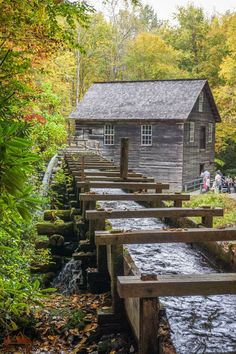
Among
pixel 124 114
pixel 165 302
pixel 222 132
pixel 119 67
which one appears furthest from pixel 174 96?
pixel 165 302

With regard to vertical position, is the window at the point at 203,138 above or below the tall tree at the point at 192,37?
below

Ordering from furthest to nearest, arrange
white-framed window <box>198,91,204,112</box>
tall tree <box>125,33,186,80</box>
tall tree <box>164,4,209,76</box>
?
tall tree <box>125,33,186,80</box>
tall tree <box>164,4,209,76</box>
white-framed window <box>198,91,204,112</box>

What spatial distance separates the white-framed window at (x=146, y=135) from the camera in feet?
108

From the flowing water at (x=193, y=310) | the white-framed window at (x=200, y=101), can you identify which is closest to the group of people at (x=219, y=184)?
the white-framed window at (x=200, y=101)

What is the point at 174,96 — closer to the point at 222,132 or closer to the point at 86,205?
the point at 222,132

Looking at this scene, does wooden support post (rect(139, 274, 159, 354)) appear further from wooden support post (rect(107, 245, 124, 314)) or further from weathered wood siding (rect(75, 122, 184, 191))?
weathered wood siding (rect(75, 122, 184, 191))

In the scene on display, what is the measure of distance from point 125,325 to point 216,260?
1.74 m

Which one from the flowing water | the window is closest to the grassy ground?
the flowing water

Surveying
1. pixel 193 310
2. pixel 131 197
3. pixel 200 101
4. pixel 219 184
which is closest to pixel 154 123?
pixel 200 101

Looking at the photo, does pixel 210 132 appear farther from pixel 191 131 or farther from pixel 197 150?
pixel 191 131

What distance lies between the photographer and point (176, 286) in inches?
123

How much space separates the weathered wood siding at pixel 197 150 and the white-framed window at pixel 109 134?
585 centimetres

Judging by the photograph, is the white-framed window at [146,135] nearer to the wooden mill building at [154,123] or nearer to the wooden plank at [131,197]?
the wooden mill building at [154,123]

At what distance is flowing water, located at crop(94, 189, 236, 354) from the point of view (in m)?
3.94
